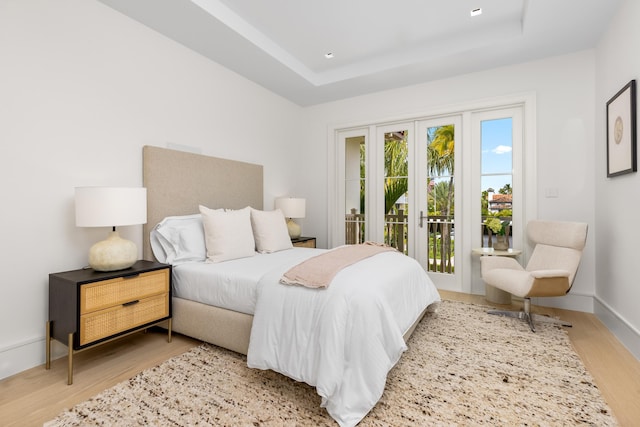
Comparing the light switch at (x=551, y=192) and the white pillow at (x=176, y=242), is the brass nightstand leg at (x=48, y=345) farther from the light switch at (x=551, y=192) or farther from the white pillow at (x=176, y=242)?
the light switch at (x=551, y=192)

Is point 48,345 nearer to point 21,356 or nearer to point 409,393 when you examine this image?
point 21,356

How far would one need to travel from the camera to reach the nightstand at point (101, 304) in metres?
1.91

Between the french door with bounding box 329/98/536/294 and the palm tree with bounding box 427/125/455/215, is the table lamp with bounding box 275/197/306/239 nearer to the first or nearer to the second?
the french door with bounding box 329/98/536/294

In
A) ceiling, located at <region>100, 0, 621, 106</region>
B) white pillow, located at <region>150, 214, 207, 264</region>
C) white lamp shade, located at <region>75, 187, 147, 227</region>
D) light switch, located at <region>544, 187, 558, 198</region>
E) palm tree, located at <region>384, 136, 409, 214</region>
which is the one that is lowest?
white pillow, located at <region>150, 214, 207, 264</region>

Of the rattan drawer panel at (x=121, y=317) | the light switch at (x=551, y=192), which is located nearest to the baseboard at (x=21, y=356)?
the rattan drawer panel at (x=121, y=317)

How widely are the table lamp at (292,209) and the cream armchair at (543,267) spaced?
2281mm

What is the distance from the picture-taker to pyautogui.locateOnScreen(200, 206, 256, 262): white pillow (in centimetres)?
269

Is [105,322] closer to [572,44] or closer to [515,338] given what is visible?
[515,338]

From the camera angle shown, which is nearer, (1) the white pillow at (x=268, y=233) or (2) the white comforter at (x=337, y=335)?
(2) the white comforter at (x=337, y=335)

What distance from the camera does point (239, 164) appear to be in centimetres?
377

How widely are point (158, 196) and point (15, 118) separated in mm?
1069

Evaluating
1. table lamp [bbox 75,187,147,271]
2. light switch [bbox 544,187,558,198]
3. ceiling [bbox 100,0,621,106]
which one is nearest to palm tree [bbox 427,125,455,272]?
→ ceiling [bbox 100,0,621,106]

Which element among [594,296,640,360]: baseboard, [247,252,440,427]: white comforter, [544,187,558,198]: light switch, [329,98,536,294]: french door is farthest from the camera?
A: [329,98,536,294]: french door

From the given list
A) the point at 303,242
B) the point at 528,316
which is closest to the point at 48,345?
the point at 303,242
